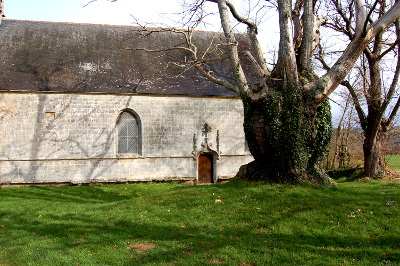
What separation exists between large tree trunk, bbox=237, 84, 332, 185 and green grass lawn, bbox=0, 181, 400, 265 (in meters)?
0.54

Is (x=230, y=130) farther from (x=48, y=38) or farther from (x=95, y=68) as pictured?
(x=48, y=38)

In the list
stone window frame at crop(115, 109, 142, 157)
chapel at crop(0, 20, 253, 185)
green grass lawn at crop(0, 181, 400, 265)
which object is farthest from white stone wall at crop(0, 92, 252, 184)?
green grass lawn at crop(0, 181, 400, 265)

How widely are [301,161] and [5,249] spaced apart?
683cm

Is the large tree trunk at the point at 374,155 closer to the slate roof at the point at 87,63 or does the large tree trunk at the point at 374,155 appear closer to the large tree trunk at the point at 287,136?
the large tree trunk at the point at 287,136

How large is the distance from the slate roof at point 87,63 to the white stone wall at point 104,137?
467 millimetres

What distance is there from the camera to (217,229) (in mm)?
7492

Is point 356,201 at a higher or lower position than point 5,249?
higher

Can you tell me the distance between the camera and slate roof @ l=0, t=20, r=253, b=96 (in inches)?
→ 661

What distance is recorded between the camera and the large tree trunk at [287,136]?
9.41 meters

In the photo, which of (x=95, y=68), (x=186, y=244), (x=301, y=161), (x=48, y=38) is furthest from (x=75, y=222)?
(x=48, y=38)

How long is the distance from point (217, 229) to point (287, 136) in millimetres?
3220

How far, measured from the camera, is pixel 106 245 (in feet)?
22.5

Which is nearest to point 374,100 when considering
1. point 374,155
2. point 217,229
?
point 374,155

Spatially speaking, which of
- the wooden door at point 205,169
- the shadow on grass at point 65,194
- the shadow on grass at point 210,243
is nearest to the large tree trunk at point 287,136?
the shadow on grass at point 210,243
